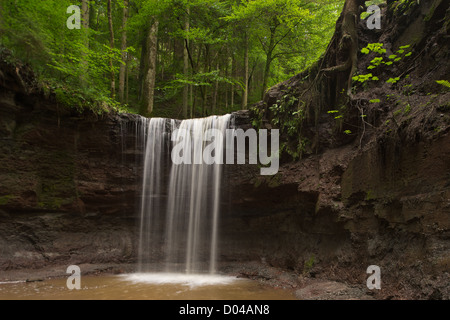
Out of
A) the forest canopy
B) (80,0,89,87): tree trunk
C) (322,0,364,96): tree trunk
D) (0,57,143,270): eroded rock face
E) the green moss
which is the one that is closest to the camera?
the green moss

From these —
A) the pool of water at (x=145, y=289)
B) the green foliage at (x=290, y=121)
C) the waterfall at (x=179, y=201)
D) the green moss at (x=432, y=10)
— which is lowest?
the pool of water at (x=145, y=289)

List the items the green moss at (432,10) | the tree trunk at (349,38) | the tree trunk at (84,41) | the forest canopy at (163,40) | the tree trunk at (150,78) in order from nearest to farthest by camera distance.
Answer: the green moss at (432,10) → the tree trunk at (349,38) → the forest canopy at (163,40) → the tree trunk at (84,41) → the tree trunk at (150,78)

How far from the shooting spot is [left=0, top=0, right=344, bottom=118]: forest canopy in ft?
28.3

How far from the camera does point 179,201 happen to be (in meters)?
9.91

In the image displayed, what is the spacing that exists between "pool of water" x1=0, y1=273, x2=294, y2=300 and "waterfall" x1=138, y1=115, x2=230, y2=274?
149 centimetres

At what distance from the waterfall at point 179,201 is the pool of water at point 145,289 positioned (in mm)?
1494

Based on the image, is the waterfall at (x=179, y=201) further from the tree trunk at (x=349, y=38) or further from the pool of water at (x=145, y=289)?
the tree trunk at (x=349, y=38)

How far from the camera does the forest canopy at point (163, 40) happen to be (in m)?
8.64

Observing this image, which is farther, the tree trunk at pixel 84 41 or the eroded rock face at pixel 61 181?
the tree trunk at pixel 84 41

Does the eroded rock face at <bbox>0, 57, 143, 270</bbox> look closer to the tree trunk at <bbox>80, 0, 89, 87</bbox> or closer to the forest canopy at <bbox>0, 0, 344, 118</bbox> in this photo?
the forest canopy at <bbox>0, 0, 344, 118</bbox>

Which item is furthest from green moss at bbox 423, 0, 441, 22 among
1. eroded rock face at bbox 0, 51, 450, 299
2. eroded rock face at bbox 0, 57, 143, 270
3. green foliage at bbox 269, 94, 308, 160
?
eroded rock face at bbox 0, 57, 143, 270

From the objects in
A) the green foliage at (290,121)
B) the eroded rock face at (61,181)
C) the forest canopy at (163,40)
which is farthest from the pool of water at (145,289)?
the forest canopy at (163,40)

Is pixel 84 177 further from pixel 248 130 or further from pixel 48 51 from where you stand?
pixel 248 130

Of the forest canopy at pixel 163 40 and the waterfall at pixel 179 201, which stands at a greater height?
the forest canopy at pixel 163 40
